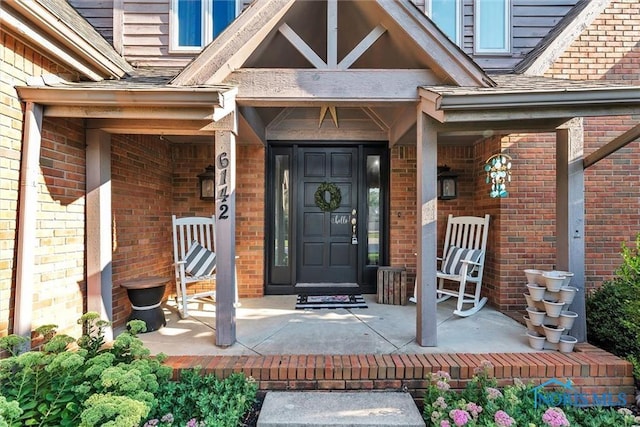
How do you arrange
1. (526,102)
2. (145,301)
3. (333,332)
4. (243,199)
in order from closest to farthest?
(526,102)
(333,332)
(145,301)
(243,199)

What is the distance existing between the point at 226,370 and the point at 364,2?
134 inches

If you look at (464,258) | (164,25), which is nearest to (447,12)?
(464,258)

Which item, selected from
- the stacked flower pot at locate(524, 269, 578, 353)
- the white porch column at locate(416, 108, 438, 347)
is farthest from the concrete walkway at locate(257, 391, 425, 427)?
the stacked flower pot at locate(524, 269, 578, 353)

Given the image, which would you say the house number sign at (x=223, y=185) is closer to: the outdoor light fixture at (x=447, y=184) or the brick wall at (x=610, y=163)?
the outdoor light fixture at (x=447, y=184)

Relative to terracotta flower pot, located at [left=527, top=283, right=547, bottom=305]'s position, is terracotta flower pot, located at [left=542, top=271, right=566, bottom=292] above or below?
above

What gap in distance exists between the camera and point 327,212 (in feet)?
15.9

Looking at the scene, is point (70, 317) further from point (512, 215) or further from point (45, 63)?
point (512, 215)

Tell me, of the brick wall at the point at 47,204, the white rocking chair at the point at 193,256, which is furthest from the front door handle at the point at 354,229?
the brick wall at the point at 47,204

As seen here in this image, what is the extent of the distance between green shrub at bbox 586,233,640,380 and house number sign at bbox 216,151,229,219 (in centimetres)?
342

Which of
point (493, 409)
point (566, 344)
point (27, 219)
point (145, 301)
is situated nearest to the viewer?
point (493, 409)

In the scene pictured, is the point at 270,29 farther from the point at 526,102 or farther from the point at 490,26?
the point at 490,26

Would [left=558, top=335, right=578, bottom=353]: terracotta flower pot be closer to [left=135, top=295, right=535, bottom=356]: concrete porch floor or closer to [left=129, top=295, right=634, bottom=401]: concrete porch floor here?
[left=129, top=295, right=634, bottom=401]: concrete porch floor

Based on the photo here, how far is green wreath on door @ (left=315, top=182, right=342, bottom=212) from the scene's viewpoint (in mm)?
4840

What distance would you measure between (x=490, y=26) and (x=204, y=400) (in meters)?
5.41
